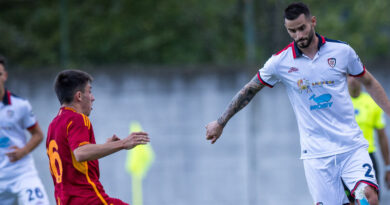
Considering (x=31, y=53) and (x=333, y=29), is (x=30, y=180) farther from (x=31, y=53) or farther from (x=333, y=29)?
(x=333, y=29)

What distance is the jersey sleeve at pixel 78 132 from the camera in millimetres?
4531

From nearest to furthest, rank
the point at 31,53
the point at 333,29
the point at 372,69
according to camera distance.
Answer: the point at 372,69 < the point at 31,53 < the point at 333,29

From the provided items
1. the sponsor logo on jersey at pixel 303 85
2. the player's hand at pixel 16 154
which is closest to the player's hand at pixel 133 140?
the sponsor logo on jersey at pixel 303 85

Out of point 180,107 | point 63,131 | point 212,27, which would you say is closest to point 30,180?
point 63,131

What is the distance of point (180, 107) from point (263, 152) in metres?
1.72

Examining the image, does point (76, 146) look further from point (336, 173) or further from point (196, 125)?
point (196, 125)

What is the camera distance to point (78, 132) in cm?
456

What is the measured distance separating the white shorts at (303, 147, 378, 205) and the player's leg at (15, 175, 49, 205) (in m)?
3.10

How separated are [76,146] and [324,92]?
219 centimetres

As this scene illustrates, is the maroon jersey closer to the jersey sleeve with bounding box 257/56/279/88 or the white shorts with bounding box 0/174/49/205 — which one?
the jersey sleeve with bounding box 257/56/279/88

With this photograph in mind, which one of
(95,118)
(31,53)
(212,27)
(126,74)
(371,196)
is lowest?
(371,196)

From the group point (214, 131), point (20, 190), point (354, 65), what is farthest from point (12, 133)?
point (354, 65)

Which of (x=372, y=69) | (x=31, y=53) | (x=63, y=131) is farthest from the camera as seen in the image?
(x=31, y=53)

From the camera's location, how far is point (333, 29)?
1703cm
